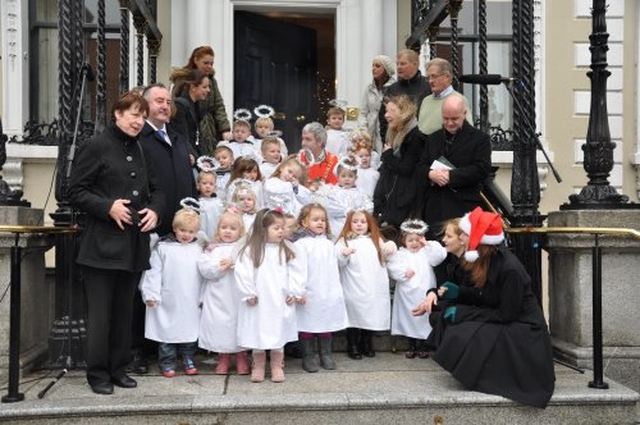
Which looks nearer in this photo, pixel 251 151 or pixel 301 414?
pixel 301 414

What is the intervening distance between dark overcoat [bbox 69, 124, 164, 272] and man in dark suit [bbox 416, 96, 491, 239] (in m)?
2.33

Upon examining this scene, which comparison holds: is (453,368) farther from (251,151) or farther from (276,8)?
(276,8)

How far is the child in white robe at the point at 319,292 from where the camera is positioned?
20.0 ft

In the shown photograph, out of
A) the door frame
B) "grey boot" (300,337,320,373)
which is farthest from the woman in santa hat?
the door frame

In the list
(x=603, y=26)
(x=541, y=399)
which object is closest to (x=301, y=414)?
(x=541, y=399)

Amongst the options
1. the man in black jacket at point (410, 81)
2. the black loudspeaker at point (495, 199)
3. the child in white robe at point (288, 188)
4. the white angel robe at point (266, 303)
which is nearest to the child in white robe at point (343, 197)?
the child in white robe at point (288, 188)

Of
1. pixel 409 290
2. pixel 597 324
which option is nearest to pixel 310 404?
pixel 409 290

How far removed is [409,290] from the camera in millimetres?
6492

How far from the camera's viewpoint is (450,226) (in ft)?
18.7

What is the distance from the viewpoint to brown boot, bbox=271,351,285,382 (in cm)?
572

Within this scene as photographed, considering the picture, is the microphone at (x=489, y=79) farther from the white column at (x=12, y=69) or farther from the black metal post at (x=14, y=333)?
the white column at (x=12, y=69)

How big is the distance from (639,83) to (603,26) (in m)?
6.73

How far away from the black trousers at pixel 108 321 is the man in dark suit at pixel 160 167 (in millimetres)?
405

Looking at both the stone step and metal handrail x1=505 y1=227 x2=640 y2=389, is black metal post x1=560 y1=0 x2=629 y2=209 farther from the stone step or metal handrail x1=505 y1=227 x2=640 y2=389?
the stone step
